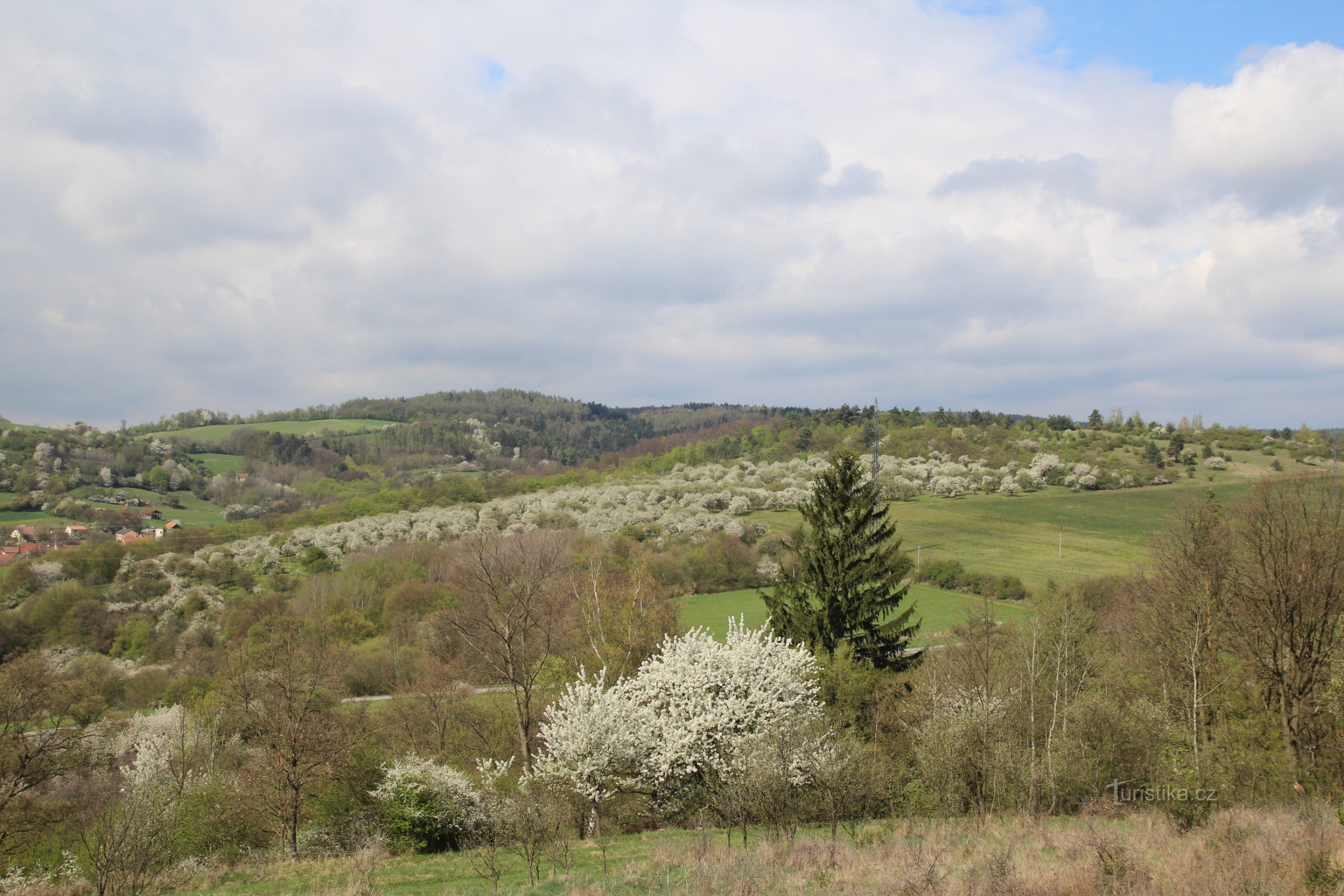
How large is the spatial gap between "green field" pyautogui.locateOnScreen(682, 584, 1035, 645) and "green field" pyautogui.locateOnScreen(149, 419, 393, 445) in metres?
112

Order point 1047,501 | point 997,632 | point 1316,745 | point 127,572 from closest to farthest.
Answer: point 1316,745 < point 997,632 < point 127,572 < point 1047,501

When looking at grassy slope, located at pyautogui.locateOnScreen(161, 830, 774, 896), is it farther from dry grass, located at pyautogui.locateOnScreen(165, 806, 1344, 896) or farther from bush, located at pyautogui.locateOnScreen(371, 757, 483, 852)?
bush, located at pyautogui.locateOnScreen(371, 757, 483, 852)

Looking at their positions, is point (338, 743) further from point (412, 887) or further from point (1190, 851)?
point (1190, 851)

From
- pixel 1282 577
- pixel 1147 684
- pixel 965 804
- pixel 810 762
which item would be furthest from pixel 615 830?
pixel 1282 577

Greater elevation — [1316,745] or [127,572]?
[1316,745]

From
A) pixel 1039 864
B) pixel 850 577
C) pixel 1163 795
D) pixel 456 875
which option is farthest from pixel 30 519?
pixel 1163 795

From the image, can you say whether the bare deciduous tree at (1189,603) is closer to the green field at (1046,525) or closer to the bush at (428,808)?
the green field at (1046,525)

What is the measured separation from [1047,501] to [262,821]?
3027 inches

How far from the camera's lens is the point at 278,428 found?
6038 inches

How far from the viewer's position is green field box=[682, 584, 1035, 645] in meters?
45.0

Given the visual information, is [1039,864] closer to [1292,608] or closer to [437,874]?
[437,874]

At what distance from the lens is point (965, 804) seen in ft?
65.0

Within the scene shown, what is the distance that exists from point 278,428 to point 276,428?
3.72 feet

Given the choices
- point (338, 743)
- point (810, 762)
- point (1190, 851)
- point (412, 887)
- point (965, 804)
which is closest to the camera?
point (1190, 851)
